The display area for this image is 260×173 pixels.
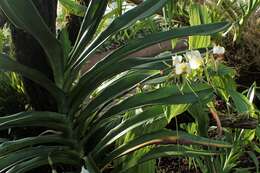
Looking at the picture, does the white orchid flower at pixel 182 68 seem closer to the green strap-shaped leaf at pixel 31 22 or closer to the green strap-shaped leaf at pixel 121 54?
the green strap-shaped leaf at pixel 121 54

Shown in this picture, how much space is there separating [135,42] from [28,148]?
0.38 metres

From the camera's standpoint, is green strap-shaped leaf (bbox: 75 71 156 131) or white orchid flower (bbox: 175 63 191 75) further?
green strap-shaped leaf (bbox: 75 71 156 131)

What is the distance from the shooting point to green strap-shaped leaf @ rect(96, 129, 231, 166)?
1.14 metres

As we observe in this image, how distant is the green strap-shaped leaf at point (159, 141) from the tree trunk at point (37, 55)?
0.27m

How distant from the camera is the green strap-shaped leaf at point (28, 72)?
106cm

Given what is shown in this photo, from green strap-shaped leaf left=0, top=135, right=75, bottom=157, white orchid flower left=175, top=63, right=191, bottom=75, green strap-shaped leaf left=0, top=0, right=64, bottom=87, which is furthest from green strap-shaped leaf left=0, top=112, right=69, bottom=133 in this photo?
white orchid flower left=175, top=63, right=191, bottom=75

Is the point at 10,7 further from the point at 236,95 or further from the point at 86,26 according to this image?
the point at 236,95

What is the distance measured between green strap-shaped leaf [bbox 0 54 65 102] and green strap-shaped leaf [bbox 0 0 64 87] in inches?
2.1

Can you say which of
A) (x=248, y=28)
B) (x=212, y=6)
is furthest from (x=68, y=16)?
(x=248, y=28)

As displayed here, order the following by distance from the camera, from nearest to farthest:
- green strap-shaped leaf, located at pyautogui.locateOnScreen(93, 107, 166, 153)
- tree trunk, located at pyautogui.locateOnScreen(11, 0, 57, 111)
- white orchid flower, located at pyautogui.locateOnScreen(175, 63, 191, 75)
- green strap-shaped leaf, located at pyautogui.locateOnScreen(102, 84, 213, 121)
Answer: white orchid flower, located at pyautogui.locateOnScreen(175, 63, 191, 75), green strap-shaped leaf, located at pyautogui.locateOnScreen(102, 84, 213, 121), green strap-shaped leaf, located at pyautogui.locateOnScreen(93, 107, 166, 153), tree trunk, located at pyautogui.locateOnScreen(11, 0, 57, 111)

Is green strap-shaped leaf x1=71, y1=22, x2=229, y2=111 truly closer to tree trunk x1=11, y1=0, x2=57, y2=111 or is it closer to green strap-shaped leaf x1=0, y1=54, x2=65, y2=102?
green strap-shaped leaf x1=0, y1=54, x2=65, y2=102

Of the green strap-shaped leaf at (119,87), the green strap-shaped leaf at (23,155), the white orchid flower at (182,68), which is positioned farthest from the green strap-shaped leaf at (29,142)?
the white orchid flower at (182,68)

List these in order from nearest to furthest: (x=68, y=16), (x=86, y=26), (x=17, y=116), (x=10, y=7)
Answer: (x=10, y=7)
(x=17, y=116)
(x=86, y=26)
(x=68, y=16)

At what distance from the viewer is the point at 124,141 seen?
131 centimetres
